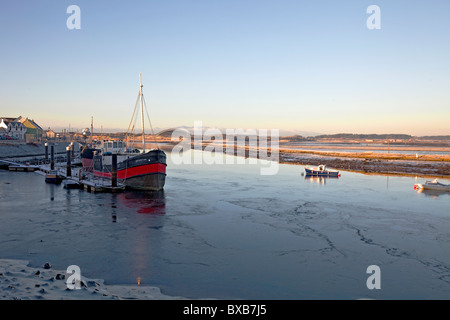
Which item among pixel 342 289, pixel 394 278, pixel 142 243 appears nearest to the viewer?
pixel 342 289

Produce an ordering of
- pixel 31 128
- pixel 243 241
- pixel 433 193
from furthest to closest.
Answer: pixel 31 128, pixel 433 193, pixel 243 241

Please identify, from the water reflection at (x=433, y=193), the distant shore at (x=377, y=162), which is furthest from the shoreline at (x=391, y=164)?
the water reflection at (x=433, y=193)

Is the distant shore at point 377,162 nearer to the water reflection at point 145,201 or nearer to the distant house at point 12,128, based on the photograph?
the distant house at point 12,128

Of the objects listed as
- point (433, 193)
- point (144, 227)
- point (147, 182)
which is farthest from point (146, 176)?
point (433, 193)

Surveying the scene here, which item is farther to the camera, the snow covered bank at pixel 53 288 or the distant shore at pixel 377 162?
the distant shore at pixel 377 162

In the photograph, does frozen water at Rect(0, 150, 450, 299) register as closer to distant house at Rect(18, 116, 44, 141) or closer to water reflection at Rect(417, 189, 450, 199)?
water reflection at Rect(417, 189, 450, 199)

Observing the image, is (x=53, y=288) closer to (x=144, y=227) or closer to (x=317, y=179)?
(x=144, y=227)

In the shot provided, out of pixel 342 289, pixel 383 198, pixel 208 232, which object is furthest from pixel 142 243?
pixel 383 198

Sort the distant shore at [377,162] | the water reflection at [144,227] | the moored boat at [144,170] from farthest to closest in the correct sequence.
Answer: the distant shore at [377,162], the moored boat at [144,170], the water reflection at [144,227]

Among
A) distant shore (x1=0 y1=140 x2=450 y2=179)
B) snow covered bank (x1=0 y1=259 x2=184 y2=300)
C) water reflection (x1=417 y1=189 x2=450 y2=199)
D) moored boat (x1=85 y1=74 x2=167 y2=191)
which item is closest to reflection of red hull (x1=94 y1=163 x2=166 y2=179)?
moored boat (x1=85 y1=74 x2=167 y2=191)
